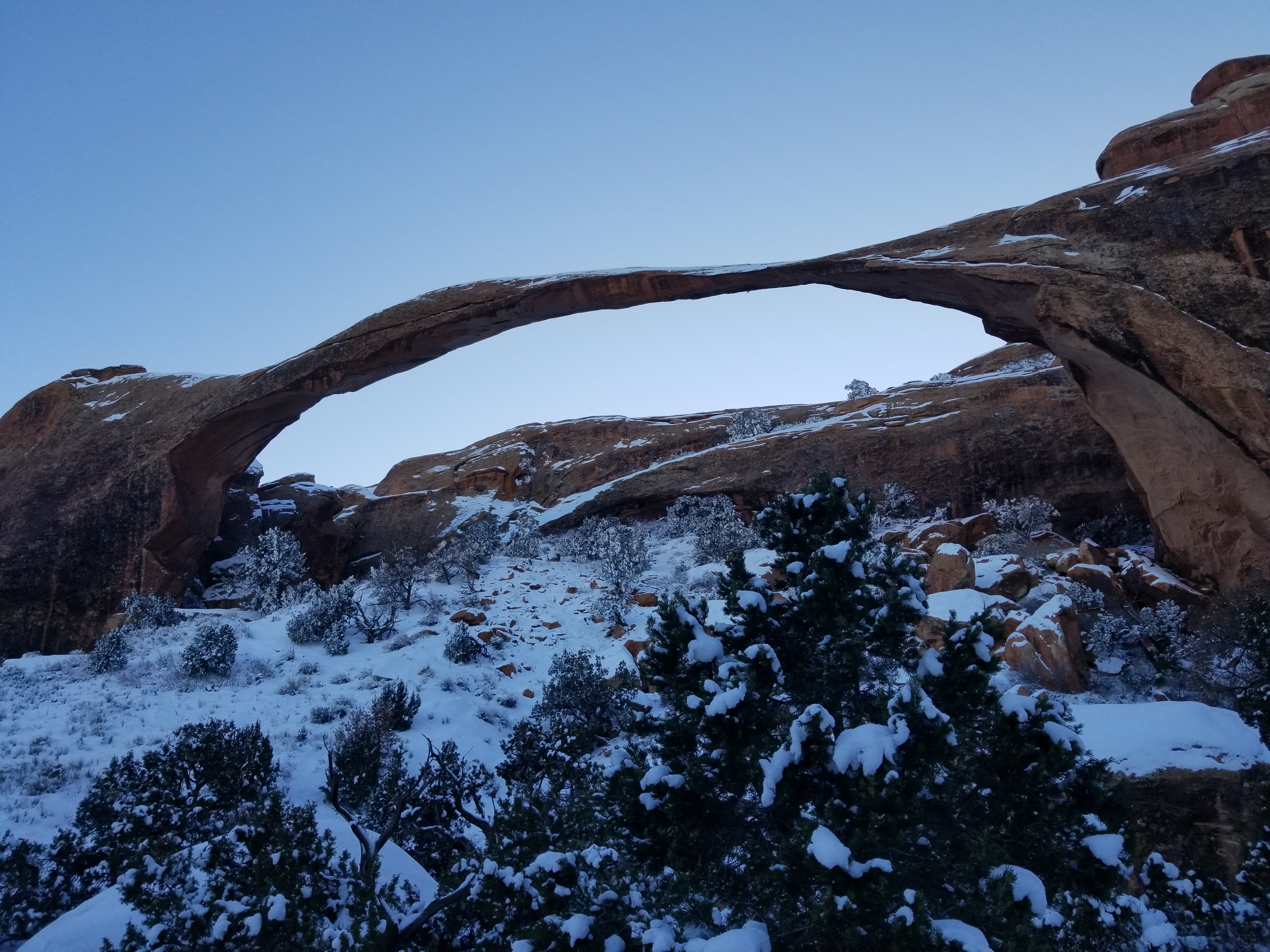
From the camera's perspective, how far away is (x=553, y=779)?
7203mm

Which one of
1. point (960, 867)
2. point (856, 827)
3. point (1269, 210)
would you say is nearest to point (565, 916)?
point (856, 827)

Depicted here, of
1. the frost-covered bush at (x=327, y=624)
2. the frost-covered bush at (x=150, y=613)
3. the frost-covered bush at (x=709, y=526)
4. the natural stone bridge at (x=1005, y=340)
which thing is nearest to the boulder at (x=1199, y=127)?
the natural stone bridge at (x=1005, y=340)

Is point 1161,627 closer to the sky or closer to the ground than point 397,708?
closer to the ground

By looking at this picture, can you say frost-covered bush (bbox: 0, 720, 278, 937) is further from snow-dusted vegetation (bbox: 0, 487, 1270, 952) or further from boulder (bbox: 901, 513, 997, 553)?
boulder (bbox: 901, 513, 997, 553)

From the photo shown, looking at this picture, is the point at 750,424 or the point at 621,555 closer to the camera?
the point at 621,555

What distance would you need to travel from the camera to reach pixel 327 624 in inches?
504

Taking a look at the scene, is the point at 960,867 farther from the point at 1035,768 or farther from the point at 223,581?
the point at 223,581

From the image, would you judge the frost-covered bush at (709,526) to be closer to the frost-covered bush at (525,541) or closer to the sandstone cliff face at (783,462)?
the sandstone cliff face at (783,462)

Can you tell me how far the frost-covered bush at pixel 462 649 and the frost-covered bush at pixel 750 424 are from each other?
48.7 feet

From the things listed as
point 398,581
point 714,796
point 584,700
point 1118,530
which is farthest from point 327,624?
point 1118,530

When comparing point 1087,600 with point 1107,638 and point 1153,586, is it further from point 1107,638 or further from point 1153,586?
point 1107,638

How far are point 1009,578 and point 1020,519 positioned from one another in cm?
575

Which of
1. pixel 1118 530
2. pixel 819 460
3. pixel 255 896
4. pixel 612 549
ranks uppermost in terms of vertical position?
pixel 255 896

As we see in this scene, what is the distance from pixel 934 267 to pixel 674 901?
31.0 feet
